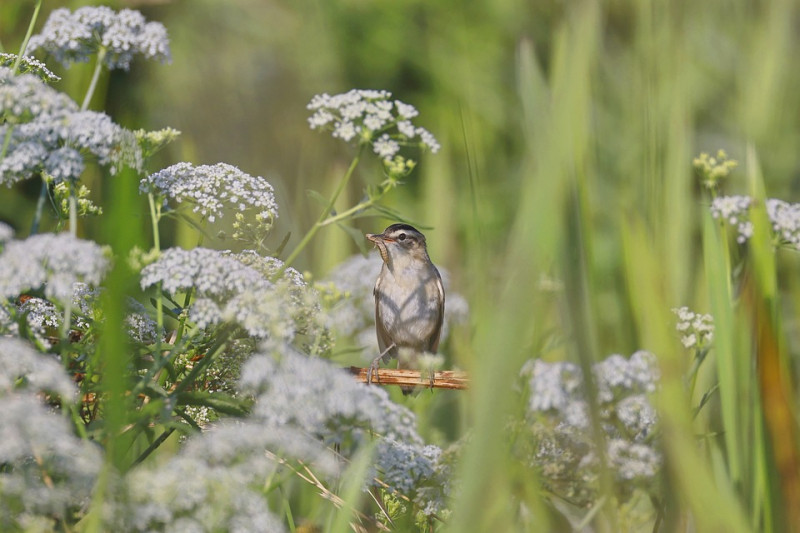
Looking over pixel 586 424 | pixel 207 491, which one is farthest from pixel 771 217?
pixel 207 491

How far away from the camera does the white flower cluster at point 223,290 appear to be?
876mm

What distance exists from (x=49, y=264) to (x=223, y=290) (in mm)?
190

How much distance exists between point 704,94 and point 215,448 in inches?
112

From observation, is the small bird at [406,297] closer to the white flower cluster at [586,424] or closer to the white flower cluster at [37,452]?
the white flower cluster at [586,424]

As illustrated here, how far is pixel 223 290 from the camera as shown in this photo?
3.05 ft

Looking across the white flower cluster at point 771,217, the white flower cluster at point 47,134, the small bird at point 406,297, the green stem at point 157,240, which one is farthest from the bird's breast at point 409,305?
the white flower cluster at point 47,134

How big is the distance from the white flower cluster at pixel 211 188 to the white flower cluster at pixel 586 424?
1.31 feet

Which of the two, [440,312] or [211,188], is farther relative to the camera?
[440,312]

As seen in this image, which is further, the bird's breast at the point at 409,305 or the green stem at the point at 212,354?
the bird's breast at the point at 409,305

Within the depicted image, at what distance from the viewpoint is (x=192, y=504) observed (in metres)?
0.75

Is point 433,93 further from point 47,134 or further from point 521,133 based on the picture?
point 47,134

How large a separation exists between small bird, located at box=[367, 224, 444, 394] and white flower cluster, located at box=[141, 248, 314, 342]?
42.7 inches

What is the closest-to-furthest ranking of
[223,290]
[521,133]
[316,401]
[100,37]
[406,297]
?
[316,401], [223,290], [100,37], [406,297], [521,133]

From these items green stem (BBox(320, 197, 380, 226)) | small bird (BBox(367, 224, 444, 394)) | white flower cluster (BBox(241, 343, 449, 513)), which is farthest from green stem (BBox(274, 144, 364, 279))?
small bird (BBox(367, 224, 444, 394))
